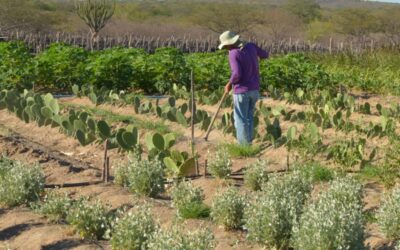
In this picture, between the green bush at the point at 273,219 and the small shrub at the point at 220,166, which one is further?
the small shrub at the point at 220,166

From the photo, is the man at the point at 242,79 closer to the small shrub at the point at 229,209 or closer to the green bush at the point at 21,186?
the green bush at the point at 21,186

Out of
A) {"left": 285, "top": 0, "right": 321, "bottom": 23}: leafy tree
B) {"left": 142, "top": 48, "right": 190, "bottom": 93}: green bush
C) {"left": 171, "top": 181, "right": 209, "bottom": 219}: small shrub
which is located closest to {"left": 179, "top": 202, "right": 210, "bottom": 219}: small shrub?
{"left": 171, "top": 181, "right": 209, "bottom": 219}: small shrub

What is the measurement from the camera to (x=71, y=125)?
1065 centimetres

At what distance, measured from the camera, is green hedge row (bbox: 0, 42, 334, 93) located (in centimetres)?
1700

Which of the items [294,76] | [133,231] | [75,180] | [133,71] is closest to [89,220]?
[133,231]

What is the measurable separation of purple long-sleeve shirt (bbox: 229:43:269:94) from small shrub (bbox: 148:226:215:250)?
183 inches

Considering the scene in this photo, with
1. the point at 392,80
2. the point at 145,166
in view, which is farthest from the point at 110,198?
the point at 392,80

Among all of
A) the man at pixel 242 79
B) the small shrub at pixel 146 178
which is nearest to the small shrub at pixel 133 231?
the small shrub at pixel 146 178

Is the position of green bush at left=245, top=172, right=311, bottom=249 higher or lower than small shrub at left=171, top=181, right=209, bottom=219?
higher

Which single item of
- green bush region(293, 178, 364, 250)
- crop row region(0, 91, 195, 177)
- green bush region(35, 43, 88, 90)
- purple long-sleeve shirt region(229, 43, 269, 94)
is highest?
purple long-sleeve shirt region(229, 43, 269, 94)

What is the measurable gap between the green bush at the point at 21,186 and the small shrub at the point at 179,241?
2.29 meters

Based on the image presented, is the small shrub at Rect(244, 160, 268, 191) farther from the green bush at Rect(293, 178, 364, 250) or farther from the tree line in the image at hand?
the tree line

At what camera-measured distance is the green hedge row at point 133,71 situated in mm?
17000

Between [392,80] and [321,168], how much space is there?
10280 millimetres
